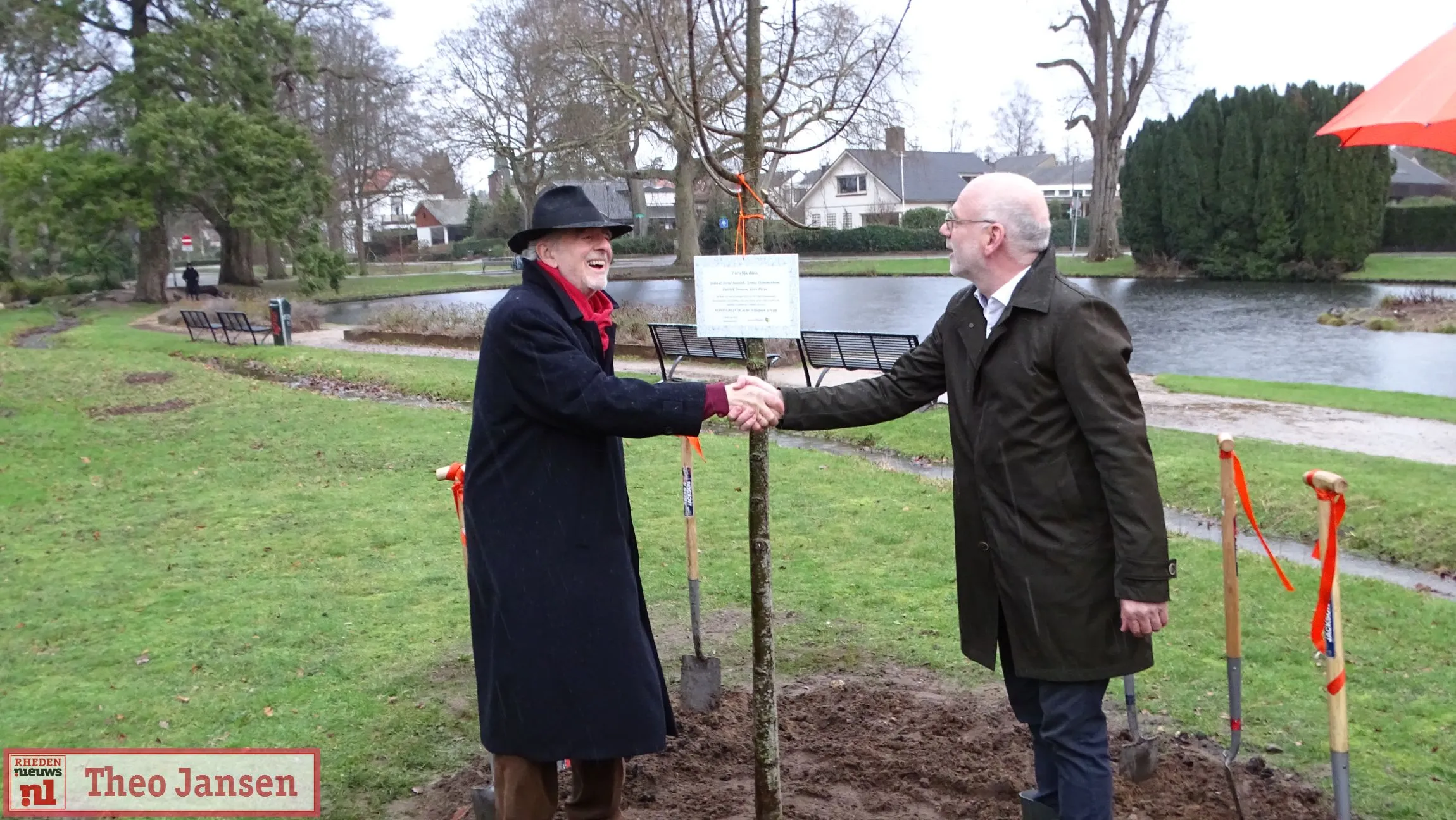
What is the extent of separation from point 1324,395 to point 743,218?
1167 cm

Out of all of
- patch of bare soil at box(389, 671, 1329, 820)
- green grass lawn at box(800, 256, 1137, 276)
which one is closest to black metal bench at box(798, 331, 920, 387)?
patch of bare soil at box(389, 671, 1329, 820)

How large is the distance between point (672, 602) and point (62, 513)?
5.22 meters

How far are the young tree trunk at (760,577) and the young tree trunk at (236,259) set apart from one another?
4096 centimetres

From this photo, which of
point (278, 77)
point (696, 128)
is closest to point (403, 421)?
point (696, 128)

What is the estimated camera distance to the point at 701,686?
14.7 ft

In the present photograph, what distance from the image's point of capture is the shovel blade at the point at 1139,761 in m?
3.72

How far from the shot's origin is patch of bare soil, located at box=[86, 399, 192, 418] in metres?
13.0

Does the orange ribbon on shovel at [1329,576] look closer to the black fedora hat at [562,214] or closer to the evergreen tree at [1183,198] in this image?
the black fedora hat at [562,214]

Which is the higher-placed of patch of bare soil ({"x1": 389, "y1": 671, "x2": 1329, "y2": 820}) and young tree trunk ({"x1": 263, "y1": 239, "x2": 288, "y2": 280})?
young tree trunk ({"x1": 263, "y1": 239, "x2": 288, "y2": 280})

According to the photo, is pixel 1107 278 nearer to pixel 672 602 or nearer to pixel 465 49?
pixel 465 49

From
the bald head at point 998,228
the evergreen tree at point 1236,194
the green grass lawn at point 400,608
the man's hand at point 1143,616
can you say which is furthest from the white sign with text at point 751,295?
the evergreen tree at point 1236,194

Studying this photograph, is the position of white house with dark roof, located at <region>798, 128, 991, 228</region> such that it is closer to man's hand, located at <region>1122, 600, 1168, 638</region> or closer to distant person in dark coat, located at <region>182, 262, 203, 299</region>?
distant person in dark coat, located at <region>182, 262, 203, 299</region>

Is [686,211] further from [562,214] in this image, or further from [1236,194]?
[562,214]

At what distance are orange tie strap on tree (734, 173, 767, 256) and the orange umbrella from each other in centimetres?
292
